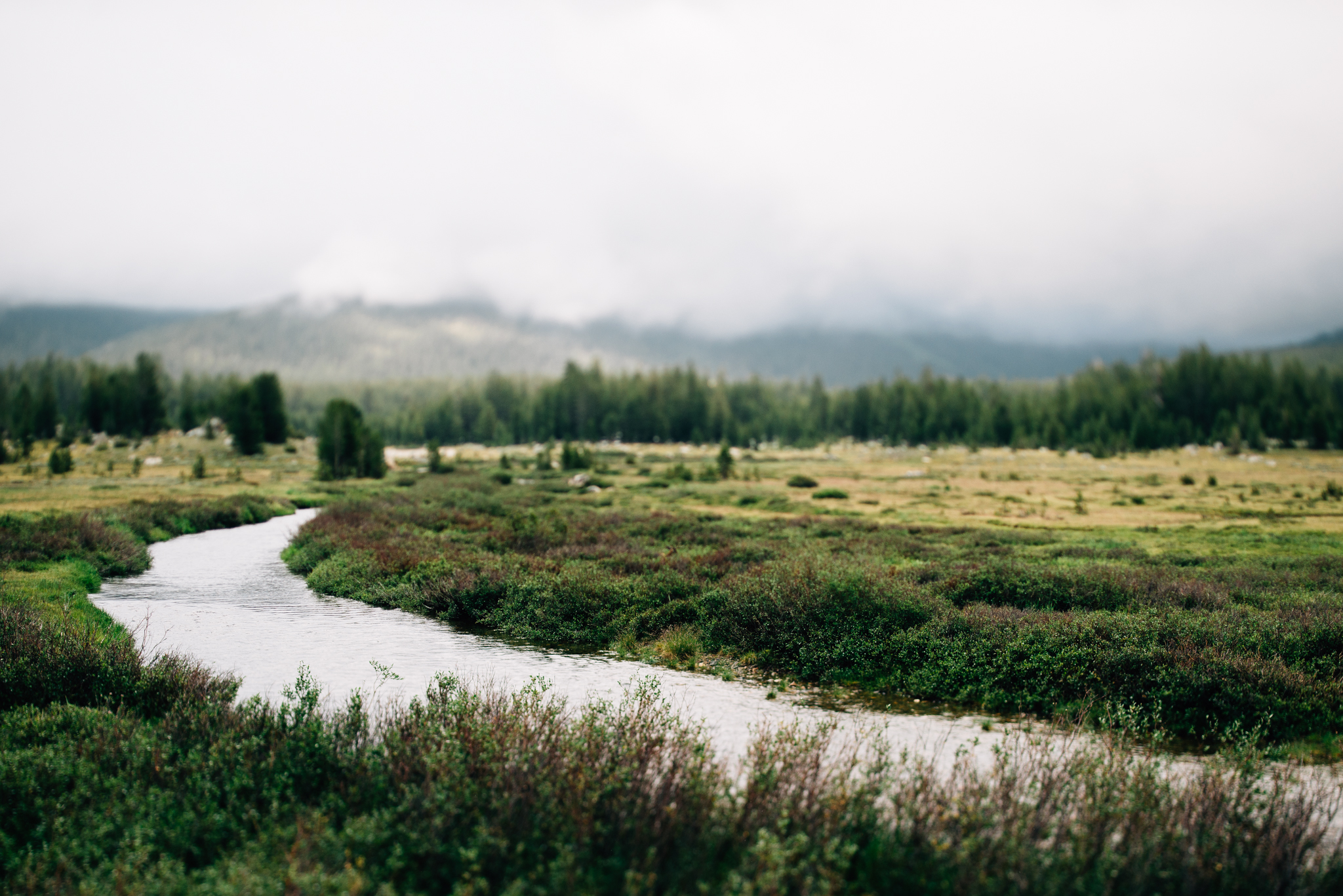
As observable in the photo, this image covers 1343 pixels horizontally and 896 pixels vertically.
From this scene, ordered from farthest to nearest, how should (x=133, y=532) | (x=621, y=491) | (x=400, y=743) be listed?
(x=621, y=491), (x=133, y=532), (x=400, y=743)

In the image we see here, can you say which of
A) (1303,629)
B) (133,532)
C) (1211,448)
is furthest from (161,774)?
(1211,448)

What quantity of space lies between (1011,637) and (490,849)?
13.1 meters

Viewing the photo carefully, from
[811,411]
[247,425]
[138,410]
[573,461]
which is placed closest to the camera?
[573,461]

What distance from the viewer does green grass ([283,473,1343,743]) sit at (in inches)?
577

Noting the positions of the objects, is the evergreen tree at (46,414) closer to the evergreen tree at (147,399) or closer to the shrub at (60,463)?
the evergreen tree at (147,399)

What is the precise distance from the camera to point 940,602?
1944 centimetres

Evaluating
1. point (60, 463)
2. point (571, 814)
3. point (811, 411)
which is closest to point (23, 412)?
point (60, 463)

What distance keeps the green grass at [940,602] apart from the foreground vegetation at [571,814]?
3652mm

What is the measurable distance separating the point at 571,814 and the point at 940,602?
13.8 m

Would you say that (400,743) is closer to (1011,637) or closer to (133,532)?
(1011,637)

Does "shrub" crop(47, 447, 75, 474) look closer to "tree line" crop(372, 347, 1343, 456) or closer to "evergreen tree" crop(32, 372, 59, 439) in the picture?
"evergreen tree" crop(32, 372, 59, 439)

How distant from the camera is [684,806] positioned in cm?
852

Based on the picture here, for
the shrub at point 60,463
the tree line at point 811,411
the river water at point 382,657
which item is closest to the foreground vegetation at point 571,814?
the river water at point 382,657

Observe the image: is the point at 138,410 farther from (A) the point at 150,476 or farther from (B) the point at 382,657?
(B) the point at 382,657
